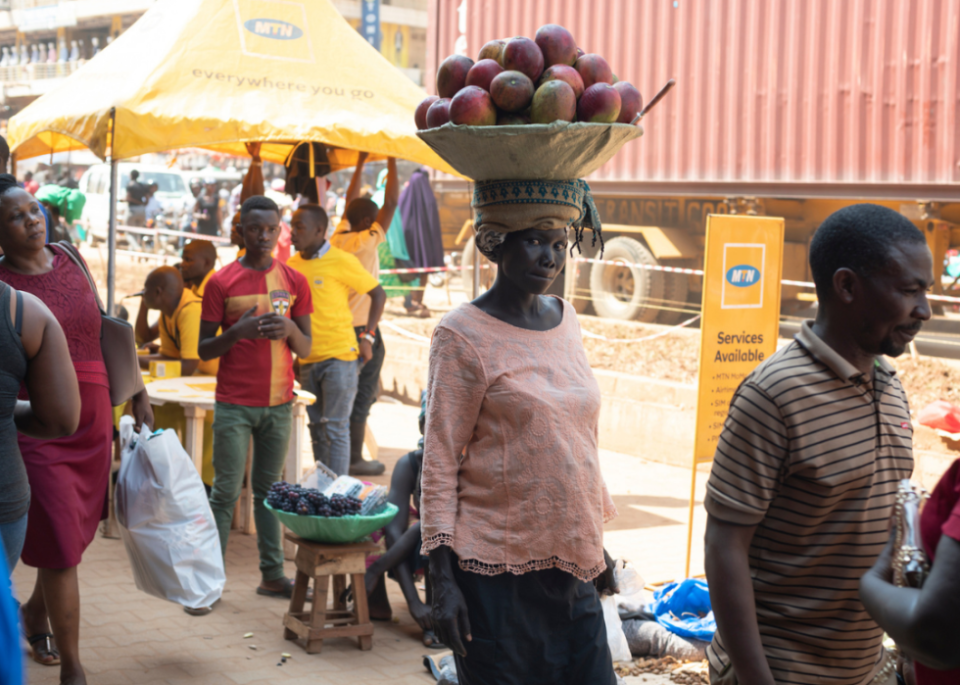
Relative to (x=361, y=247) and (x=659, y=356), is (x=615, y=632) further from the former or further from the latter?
(x=659, y=356)

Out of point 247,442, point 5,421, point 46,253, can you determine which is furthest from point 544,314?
point 247,442

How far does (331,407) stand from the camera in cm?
586

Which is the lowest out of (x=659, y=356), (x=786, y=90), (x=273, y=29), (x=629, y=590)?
(x=629, y=590)

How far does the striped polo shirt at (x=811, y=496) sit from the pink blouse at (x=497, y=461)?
56cm

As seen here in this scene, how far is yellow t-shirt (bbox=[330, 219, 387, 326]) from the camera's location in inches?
268

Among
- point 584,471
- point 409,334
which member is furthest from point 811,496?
point 409,334

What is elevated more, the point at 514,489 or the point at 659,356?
the point at 514,489

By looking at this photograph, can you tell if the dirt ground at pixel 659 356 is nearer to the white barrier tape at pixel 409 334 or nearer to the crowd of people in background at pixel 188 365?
the white barrier tape at pixel 409 334

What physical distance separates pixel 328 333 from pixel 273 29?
2.03 meters

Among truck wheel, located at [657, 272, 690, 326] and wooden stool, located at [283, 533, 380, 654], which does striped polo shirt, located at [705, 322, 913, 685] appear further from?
truck wheel, located at [657, 272, 690, 326]

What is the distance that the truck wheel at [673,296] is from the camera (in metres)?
12.2

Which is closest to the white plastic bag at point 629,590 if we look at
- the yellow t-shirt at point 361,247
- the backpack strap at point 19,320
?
the backpack strap at point 19,320

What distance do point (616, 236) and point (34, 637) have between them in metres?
10.3

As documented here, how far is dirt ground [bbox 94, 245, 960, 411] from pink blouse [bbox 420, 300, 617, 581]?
20.9 ft
